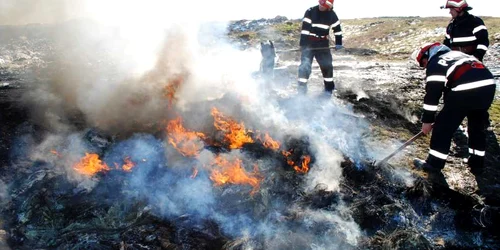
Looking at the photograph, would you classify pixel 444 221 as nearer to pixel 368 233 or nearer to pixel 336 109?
pixel 368 233

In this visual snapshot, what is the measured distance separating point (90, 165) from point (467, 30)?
6.45 meters

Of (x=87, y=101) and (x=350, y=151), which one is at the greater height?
(x=87, y=101)

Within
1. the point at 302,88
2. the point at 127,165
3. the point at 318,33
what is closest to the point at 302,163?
the point at 127,165

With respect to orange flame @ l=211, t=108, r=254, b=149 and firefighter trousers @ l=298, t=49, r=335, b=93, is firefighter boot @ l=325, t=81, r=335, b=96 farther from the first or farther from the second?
orange flame @ l=211, t=108, r=254, b=149

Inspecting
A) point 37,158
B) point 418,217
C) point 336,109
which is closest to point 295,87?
point 336,109

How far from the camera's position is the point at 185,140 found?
5.38 m

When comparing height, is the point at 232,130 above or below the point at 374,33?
below

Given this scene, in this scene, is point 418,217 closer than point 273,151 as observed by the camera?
Yes

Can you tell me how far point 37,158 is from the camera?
16.6 ft

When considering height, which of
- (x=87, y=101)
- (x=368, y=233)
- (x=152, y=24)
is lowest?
(x=368, y=233)

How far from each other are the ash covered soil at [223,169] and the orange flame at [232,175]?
2cm

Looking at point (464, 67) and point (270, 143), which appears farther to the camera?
point (270, 143)

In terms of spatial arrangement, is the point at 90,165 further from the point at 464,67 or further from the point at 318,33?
the point at 464,67

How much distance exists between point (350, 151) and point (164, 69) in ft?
14.6
